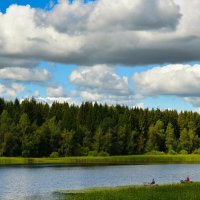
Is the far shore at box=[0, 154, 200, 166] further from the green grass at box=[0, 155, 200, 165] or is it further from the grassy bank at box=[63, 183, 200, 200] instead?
the grassy bank at box=[63, 183, 200, 200]

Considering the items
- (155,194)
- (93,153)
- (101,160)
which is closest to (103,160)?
(101,160)

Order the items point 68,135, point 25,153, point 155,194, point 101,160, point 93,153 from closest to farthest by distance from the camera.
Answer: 1. point 155,194
2. point 25,153
3. point 101,160
4. point 68,135
5. point 93,153

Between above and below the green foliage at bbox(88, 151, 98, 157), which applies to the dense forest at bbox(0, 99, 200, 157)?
above

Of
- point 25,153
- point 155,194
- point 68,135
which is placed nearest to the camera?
point 155,194

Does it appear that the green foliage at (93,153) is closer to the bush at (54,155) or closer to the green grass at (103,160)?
the green grass at (103,160)

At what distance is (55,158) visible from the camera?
513ft

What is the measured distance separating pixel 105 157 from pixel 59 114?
40.7m

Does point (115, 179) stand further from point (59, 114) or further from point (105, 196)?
point (59, 114)

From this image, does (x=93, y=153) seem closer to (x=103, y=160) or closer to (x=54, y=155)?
(x=103, y=160)

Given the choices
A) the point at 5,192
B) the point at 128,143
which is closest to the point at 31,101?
the point at 128,143

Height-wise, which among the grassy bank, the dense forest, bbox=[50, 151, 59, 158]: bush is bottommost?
the grassy bank

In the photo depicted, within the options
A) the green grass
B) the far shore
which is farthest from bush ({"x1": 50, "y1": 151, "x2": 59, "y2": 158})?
the green grass

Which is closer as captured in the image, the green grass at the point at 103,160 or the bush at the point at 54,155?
the green grass at the point at 103,160

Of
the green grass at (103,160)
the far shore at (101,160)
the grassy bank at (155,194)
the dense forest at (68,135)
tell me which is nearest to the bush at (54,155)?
the dense forest at (68,135)
